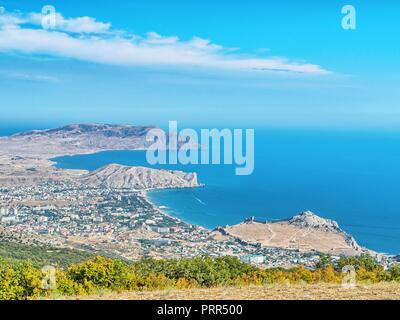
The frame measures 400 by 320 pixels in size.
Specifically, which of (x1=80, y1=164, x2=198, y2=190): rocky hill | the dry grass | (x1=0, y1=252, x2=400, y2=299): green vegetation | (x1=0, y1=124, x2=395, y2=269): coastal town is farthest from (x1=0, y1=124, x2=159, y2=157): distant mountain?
the dry grass

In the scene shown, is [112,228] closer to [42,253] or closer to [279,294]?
[42,253]

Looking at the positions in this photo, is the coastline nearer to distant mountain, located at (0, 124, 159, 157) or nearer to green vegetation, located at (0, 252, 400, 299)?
green vegetation, located at (0, 252, 400, 299)

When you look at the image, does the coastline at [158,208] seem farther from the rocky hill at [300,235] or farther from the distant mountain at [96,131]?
the distant mountain at [96,131]

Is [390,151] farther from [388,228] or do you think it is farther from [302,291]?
[302,291]

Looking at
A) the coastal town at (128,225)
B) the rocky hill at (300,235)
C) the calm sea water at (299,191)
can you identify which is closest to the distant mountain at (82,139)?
the calm sea water at (299,191)

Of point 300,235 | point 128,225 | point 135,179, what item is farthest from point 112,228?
point 135,179
